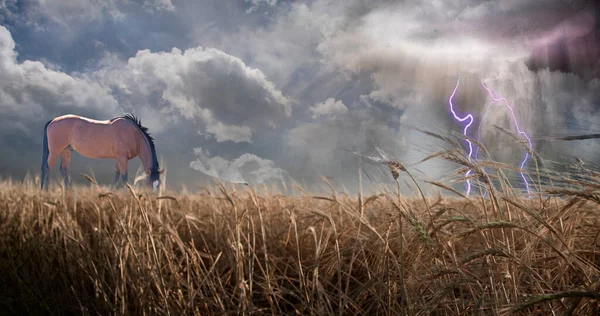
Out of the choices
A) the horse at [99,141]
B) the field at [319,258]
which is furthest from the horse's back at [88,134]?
A: the field at [319,258]

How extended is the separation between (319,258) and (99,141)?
1009 centimetres

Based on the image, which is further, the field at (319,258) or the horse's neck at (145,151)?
the horse's neck at (145,151)

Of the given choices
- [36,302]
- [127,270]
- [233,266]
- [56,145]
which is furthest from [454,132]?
[56,145]

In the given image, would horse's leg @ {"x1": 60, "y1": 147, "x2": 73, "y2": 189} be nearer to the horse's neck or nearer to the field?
the horse's neck

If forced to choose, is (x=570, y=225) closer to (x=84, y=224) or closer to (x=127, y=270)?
(x=127, y=270)

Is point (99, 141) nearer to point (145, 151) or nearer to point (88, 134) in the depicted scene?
point (88, 134)

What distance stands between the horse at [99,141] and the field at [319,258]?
638 centimetres

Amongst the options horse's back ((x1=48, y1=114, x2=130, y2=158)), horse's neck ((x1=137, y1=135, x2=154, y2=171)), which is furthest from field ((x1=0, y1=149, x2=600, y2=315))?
horse's back ((x1=48, y1=114, x2=130, y2=158))

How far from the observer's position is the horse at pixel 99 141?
33.7 ft

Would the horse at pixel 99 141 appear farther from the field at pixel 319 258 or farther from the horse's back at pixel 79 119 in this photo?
the field at pixel 319 258

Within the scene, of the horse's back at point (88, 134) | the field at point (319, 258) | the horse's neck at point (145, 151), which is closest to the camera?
the field at point (319, 258)

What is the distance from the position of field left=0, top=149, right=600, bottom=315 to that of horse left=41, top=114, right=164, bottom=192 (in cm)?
638

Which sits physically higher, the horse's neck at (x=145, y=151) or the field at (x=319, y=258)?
the horse's neck at (x=145, y=151)

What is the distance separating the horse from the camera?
10266 millimetres
